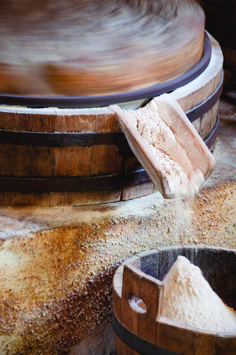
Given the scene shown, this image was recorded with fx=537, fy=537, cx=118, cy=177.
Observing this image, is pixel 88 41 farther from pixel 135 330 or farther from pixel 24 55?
pixel 135 330

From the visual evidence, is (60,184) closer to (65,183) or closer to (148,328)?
(65,183)

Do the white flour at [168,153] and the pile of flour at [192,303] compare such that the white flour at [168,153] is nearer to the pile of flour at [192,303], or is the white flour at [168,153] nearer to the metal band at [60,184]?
the metal band at [60,184]

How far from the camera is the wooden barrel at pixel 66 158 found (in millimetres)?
2945

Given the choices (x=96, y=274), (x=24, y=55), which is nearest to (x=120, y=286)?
(x=96, y=274)

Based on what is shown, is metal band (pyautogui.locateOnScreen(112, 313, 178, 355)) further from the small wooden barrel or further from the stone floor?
the stone floor

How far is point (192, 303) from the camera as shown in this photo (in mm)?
2436

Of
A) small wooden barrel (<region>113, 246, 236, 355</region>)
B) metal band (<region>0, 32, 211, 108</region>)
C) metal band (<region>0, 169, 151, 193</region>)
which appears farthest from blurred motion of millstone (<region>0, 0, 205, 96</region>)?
small wooden barrel (<region>113, 246, 236, 355</region>)

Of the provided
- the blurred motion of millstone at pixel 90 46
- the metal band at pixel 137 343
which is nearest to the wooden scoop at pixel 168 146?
the blurred motion of millstone at pixel 90 46

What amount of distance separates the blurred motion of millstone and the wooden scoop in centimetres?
23

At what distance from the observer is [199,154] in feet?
9.93

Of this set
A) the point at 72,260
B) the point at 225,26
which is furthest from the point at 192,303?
the point at 225,26

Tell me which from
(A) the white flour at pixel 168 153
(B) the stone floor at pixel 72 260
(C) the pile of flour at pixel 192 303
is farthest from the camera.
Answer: (A) the white flour at pixel 168 153

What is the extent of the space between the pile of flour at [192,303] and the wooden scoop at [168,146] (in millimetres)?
477

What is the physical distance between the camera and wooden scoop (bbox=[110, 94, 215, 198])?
9.41ft
